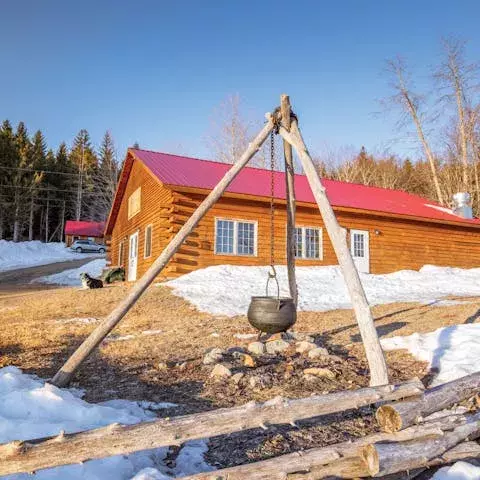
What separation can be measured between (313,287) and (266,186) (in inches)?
231

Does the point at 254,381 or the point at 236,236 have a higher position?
the point at 236,236

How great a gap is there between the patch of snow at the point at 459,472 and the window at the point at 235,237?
13346 mm

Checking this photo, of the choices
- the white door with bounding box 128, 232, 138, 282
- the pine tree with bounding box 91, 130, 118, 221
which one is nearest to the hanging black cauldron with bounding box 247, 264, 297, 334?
the white door with bounding box 128, 232, 138, 282

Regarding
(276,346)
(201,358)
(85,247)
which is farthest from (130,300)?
(85,247)

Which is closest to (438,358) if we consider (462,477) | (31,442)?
(462,477)

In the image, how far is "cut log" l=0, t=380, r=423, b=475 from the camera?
2719 millimetres

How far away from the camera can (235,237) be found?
664 inches

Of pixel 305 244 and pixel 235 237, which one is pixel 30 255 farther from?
pixel 305 244

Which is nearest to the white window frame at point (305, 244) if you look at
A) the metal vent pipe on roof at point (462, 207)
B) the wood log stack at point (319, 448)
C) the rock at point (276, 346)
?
the metal vent pipe on roof at point (462, 207)

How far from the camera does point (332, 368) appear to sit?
593cm

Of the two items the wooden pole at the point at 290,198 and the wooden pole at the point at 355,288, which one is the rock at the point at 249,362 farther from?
the wooden pole at the point at 355,288

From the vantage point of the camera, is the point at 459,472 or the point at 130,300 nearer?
the point at 459,472

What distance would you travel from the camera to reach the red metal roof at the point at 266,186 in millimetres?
17031

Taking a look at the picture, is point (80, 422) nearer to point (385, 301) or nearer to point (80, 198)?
point (385, 301)
